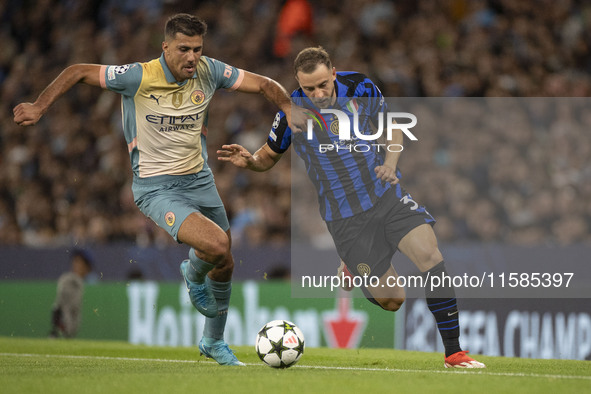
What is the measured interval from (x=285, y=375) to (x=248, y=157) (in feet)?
5.93

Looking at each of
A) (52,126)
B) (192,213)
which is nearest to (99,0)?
(52,126)

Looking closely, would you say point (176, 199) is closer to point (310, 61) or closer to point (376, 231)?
point (310, 61)

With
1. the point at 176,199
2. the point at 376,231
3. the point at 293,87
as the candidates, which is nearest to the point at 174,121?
the point at 176,199

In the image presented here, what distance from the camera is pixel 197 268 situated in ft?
24.2

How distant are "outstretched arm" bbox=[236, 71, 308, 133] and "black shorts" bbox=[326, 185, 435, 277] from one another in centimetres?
87

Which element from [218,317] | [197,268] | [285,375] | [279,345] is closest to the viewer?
[285,375]

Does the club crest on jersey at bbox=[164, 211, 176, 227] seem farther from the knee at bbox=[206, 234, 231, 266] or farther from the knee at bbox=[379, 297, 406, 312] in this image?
the knee at bbox=[379, 297, 406, 312]

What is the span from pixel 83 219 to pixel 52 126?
2.89 meters

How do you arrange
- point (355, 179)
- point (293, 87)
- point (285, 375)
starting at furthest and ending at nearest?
1. point (293, 87)
2. point (355, 179)
3. point (285, 375)

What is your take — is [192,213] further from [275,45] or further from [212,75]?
[275,45]

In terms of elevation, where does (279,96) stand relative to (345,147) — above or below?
above

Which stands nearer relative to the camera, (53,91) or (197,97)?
(53,91)

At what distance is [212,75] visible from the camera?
7.63 metres

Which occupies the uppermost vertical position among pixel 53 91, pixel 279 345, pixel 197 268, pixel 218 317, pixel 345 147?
pixel 53 91
